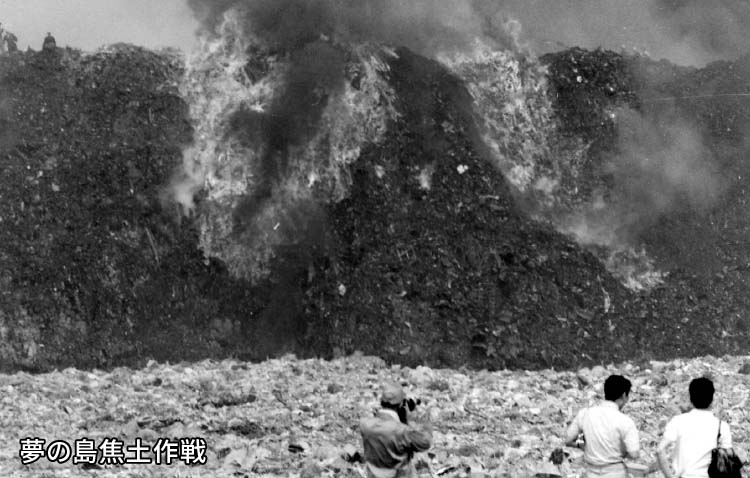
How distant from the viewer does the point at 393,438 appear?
8.92 m

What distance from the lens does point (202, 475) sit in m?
13.2

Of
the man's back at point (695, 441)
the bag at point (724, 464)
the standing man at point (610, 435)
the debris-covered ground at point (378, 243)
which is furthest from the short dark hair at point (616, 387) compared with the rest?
the debris-covered ground at point (378, 243)

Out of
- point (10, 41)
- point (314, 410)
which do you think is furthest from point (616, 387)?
point (10, 41)

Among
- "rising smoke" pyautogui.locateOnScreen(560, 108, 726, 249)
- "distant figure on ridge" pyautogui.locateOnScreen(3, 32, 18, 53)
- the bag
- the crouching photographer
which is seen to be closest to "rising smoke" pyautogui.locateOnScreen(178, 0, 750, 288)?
"rising smoke" pyautogui.locateOnScreen(560, 108, 726, 249)

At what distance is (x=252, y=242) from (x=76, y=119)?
540 cm

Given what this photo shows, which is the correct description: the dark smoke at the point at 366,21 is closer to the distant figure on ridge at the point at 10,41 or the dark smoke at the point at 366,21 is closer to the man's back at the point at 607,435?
the distant figure on ridge at the point at 10,41

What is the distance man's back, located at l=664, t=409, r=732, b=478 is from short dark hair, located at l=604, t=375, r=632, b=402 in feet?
1.79

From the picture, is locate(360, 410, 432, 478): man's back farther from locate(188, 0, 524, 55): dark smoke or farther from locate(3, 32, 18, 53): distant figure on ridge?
locate(3, 32, 18, 53): distant figure on ridge

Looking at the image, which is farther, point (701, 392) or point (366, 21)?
point (366, 21)

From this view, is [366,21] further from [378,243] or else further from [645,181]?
[645,181]

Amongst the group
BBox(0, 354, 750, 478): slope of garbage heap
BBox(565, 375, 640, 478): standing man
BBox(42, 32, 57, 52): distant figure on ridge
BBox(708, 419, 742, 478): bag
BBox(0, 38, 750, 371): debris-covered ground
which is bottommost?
BBox(708, 419, 742, 478): bag

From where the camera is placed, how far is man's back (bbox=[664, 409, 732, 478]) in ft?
27.0

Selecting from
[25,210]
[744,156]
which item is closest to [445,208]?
[744,156]

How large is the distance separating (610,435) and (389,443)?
1752mm
